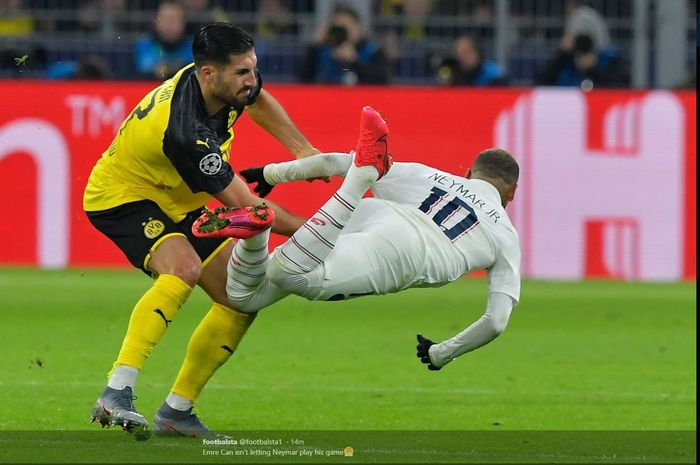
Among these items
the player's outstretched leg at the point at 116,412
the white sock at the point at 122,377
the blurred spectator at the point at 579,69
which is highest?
the blurred spectator at the point at 579,69

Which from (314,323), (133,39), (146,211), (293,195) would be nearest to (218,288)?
(146,211)

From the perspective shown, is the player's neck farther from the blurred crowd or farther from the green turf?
the blurred crowd

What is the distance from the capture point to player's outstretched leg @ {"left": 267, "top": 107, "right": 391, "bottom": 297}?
24.6 feet

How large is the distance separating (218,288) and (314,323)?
543 centimetres

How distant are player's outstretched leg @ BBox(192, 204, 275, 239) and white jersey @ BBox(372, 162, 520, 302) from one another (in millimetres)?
946

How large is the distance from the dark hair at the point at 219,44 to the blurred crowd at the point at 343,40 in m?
9.19

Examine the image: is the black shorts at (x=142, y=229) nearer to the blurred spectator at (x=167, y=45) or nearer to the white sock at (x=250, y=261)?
the white sock at (x=250, y=261)

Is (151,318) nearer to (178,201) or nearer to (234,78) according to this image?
(178,201)

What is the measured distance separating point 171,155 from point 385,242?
115 cm

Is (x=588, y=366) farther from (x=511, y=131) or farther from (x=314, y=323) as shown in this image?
(x=511, y=131)

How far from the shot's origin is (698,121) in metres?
16.3

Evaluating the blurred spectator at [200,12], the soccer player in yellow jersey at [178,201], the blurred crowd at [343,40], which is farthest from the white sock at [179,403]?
the blurred spectator at [200,12]

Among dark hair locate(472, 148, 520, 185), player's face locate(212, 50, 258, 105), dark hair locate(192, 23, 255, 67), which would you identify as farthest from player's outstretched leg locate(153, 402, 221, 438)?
dark hair locate(472, 148, 520, 185)

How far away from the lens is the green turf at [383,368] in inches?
324
